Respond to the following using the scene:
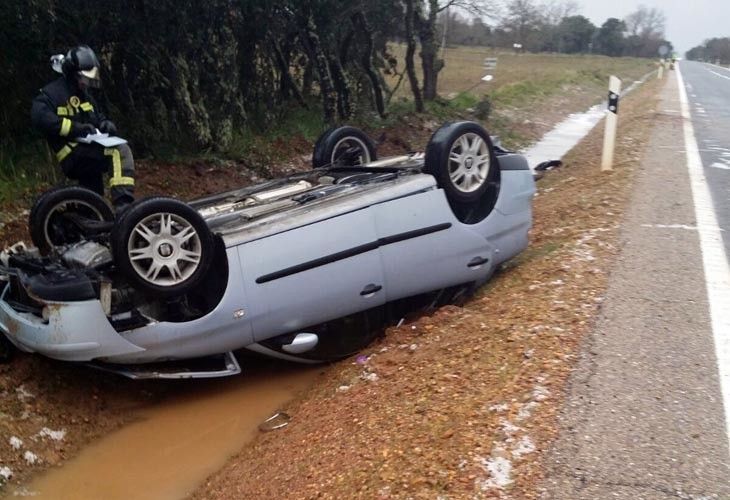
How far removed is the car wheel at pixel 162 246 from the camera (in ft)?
12.8

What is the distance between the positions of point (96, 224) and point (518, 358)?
2.79m

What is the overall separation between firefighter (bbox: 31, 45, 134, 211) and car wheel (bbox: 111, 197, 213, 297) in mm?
1549

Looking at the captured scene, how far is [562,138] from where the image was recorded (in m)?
16.5

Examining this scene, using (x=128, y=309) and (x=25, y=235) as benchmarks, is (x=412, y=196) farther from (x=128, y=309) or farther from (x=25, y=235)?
(x=25, y=235)

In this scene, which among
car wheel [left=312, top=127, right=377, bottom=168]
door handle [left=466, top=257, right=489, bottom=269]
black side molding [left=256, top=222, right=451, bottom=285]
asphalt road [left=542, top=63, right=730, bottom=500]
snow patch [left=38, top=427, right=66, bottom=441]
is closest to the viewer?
asphalt road [left=542, top=63, right=730, bottom=500]

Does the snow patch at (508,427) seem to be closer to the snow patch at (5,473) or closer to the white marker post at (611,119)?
the snow patch at (5,473)

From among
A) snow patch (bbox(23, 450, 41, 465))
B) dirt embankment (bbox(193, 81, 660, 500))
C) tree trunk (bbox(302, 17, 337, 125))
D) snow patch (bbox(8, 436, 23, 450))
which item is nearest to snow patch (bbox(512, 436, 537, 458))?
dirt embankment (bbox(193, 81, 660, 500))

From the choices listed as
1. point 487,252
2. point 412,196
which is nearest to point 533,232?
point 487,252

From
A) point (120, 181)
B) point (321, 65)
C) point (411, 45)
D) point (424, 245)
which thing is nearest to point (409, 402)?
point (424, 245)

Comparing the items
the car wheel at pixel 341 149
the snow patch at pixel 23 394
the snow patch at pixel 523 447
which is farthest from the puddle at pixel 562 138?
the snow patch at pixel 523 447

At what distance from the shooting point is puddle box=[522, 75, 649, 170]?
13.7m

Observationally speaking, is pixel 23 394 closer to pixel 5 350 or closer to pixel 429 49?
pixel 5 350

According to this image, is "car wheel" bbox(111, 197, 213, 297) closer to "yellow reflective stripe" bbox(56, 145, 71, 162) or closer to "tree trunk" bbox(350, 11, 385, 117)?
"yellow reflective stripe" bbox(56, 145, 71, 162)

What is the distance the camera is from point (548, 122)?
19.1 m
